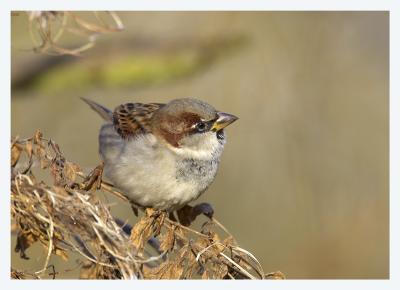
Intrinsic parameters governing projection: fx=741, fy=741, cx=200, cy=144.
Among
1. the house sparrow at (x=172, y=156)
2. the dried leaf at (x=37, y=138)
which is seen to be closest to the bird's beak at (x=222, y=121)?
the house sparrow at (x=172, y=156)

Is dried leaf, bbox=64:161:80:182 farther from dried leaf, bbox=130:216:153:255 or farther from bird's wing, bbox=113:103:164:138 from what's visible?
bird's wing, bbox=113:103:164:138

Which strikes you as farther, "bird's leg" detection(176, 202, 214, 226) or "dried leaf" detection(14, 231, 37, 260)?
"bird's leg" detection(176, 202, 214, 226)

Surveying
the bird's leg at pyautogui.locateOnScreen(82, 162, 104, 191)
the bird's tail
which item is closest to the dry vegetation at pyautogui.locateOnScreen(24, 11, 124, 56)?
the bird's leg at pyautogui.locateOnScreen(82, 162, 104, 191)

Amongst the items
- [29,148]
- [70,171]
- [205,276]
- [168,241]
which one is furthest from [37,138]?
[205,276]

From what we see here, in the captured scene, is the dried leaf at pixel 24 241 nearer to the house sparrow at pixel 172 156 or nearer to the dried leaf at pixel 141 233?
the dried leaf at pixel 141 233

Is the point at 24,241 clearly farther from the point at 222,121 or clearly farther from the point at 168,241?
the point at 222,121
